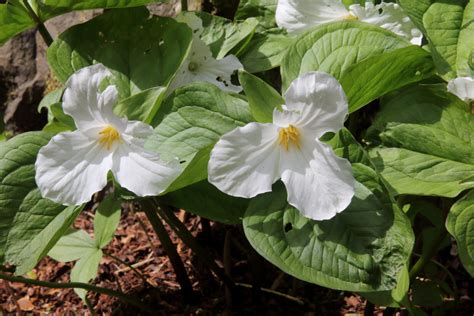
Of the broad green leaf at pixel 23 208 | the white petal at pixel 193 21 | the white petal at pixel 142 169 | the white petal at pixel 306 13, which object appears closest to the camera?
the white petal at pixel 142 169

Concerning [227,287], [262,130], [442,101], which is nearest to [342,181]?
[262,130]

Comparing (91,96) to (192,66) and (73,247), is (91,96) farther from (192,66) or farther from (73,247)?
(73,247)

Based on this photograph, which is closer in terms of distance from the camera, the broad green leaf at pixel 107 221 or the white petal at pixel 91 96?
the white petal at pixel 91 96

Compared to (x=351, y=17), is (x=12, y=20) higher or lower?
higher

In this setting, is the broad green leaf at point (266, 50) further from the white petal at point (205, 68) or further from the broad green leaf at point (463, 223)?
the broad green leaf at point (463, 223)

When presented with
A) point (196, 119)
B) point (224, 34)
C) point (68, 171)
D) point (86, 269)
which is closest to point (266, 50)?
point (224, 34)

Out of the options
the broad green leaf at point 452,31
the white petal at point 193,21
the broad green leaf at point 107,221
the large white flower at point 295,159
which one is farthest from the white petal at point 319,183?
the broad green leaf at point 107,221

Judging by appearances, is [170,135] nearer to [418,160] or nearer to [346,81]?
[346,81]
